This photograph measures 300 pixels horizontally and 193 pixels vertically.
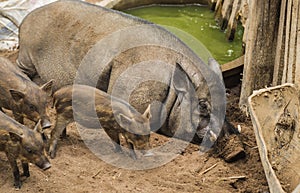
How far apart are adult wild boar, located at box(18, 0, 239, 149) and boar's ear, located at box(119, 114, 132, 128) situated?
681 millimetres

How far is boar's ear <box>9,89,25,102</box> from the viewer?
6127mm

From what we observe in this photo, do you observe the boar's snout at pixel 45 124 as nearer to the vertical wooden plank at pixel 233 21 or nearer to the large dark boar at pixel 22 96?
the large dark boar at pixel 22 96

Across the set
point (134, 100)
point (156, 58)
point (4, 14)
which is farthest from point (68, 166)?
point (4, 14)

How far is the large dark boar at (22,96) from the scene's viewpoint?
6.19 meters

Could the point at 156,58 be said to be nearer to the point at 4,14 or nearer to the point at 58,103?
the point at 58,103

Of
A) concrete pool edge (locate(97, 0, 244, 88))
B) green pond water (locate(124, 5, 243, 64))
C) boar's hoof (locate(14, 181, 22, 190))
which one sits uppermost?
boar's hoof (locate(14, 181, 22, 190))

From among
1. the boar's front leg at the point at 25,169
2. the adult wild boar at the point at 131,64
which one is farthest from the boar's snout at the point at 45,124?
the adult wild boar at the point at 131,64

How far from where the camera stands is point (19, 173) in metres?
5.73

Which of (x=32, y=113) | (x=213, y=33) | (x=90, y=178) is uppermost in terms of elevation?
(x=32, y=113)

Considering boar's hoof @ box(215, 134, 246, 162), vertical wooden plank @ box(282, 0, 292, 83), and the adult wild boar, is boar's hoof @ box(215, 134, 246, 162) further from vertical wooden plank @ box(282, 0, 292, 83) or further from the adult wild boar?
vertical wooden plank @ box(282, 0, 292, 83)

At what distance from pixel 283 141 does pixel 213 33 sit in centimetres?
416

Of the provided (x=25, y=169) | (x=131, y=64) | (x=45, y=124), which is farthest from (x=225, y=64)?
(x=25, y=169)

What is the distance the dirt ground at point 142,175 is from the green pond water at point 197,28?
8.29ft

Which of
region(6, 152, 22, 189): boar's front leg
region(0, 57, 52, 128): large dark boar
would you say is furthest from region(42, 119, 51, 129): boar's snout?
region(6, 152, 22, 189): boar's front leg
